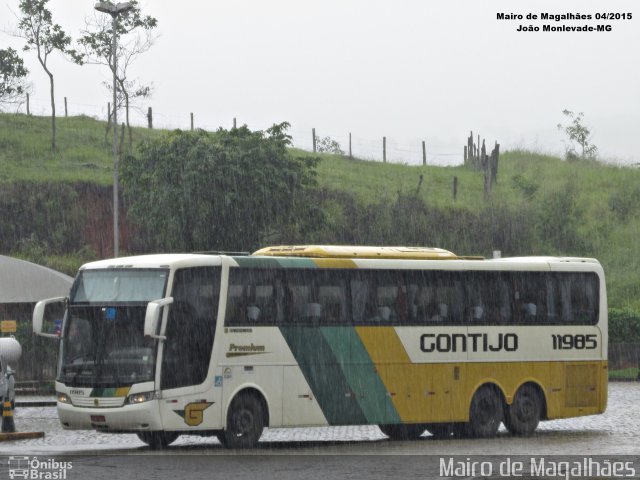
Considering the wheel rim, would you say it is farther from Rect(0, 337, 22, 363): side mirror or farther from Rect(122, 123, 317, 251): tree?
Rect(122, 123, 317, 251): tree

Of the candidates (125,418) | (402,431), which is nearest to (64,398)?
(125,418)

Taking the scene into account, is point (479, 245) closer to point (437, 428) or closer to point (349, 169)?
point (349, 169)

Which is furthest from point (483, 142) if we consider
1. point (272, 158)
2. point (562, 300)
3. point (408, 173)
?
point (562, 300)

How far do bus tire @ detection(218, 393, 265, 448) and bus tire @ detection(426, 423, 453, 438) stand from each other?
13.9ft

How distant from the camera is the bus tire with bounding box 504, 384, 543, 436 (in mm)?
22938

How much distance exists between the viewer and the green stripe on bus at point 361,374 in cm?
2114

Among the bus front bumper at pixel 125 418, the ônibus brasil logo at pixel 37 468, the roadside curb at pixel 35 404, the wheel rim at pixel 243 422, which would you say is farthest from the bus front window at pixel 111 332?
the roadside curb at pixel 35 404

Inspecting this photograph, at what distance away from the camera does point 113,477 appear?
15312mm

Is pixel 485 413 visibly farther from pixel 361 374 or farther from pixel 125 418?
pixel 125 418

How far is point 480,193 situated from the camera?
7425cm

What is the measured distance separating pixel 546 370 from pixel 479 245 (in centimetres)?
4217

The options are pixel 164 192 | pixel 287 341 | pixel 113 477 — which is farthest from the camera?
pixel 164 192

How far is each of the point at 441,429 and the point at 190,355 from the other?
5.96 meters

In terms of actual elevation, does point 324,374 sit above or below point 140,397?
above
